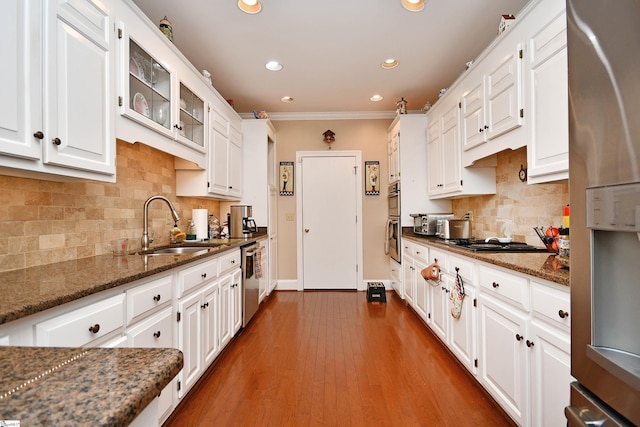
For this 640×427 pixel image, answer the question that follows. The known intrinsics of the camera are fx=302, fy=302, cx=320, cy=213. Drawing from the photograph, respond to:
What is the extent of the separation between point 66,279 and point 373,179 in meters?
3.90

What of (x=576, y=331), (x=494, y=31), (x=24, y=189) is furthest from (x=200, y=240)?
(x=494, y=31)

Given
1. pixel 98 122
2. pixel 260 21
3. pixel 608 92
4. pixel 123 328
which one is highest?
pixel 260 21

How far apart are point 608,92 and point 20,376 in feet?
3.93

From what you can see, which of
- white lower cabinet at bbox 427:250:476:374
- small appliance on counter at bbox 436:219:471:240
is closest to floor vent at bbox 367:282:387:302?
white lower cabinet at bbox 427:250:476:374

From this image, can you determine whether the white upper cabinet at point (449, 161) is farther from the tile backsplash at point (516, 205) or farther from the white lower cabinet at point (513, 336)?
the white lower cabinet at point (513, 336)

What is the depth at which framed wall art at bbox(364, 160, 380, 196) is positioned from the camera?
4.57m

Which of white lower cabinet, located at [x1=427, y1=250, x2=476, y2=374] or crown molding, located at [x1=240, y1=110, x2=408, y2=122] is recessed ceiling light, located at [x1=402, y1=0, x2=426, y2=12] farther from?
crown molding, located at [x1=240, y1=110, x2=408, y2=122]

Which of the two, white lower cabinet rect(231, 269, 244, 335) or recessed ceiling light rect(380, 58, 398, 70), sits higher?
recessed ceiling light rect(380, 58, 398, 70)

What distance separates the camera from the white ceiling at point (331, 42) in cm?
224

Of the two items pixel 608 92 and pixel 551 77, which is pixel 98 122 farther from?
pixel 551 77

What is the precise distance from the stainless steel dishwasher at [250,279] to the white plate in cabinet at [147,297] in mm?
1301

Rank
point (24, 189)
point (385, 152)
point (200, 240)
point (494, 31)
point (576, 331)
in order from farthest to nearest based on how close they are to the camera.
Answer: point (385, 152), point (200, 240), point (494, 31), point (24, 189), point (576, 331)

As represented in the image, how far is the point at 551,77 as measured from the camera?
5.33ft

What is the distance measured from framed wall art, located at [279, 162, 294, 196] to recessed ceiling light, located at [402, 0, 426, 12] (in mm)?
2760
